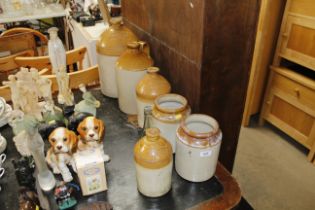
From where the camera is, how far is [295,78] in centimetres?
186

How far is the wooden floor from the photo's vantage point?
5.46 ft

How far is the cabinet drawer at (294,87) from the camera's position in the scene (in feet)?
5.91

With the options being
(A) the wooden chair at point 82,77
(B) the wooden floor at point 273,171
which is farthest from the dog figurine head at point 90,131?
(B) the wooden floor at point 273,171

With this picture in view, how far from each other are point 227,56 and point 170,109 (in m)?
0.26

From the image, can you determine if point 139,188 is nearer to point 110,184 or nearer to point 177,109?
point 110,184

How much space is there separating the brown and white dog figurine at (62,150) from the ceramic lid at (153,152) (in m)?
0.18

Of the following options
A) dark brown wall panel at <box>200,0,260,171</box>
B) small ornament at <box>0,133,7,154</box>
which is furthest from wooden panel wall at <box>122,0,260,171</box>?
small ornament at <box>0,133,7,154</box>

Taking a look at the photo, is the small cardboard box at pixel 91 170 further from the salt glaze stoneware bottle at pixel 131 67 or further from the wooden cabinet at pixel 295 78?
the wooden cabinet at pixel 295 78

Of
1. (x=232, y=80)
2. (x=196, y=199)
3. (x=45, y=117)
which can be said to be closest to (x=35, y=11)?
(x=45, y=117)

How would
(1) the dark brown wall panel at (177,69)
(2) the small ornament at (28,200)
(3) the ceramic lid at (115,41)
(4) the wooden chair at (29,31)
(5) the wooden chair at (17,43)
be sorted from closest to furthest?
(2) the small ornament at (28,200) < (1) the dark brown wall panel at (177,69) < (3) the ceramic lid at (115,41) < (5) the wooden chair at (17,43) < (4) the wooden chair at (29,31)

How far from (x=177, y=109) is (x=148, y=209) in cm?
29

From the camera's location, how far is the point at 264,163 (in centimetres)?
194

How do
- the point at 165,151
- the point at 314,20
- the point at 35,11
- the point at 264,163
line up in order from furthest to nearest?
the point at 35,11, the point at 264,163, the point at 314,20, the point at 165,151

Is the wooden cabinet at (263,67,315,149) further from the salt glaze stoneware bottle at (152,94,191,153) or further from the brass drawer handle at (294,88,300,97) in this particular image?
the salt glaze stoneware bottle at (152,94,191,153)
